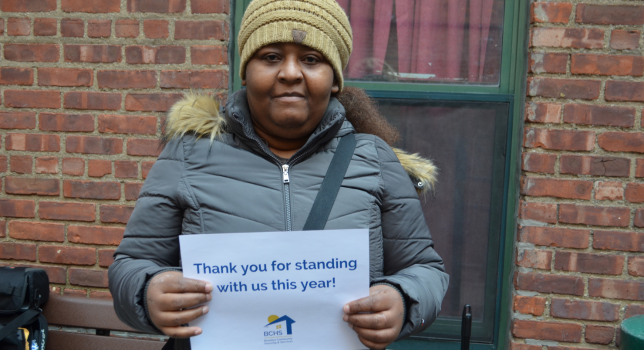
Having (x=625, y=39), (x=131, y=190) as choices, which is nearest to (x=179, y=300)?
(x=131, y=190)

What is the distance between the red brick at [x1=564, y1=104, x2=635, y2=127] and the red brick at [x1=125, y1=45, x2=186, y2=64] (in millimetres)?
1840

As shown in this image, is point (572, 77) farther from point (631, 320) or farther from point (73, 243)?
point (73, 243)

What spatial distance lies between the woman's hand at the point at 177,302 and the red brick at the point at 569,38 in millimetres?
1935

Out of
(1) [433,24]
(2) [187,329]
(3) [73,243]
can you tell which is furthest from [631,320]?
(3) [73,243]

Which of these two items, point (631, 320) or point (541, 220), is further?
point (541, 220)

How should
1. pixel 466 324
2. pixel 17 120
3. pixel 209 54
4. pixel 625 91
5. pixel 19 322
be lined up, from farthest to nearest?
pixel 17 120
pixel 209 54
pixel 625 91
pixel 19 322
pixel 466 324

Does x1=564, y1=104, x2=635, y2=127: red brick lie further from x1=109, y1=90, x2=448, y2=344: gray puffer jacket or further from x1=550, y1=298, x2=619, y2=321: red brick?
x1=109, y1=90, x2=448, y2=344: gray puffer jacket

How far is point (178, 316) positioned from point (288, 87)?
65 centimetres

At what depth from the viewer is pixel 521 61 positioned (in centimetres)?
246

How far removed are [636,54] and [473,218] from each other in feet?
3.44

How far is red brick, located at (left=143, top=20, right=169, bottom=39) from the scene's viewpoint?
2.41m

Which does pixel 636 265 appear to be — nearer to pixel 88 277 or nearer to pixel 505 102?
pixel 505 102

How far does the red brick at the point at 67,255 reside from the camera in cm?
251

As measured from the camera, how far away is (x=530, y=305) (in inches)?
92.5
